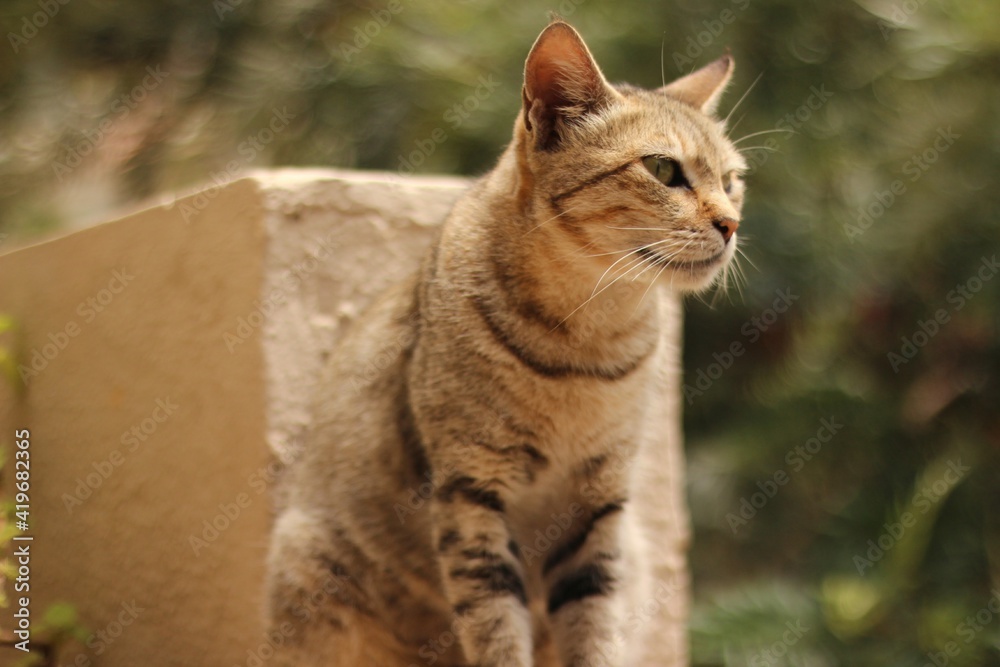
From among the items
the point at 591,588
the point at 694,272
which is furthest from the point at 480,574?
the point at 694,272

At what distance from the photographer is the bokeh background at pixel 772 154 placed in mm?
2840

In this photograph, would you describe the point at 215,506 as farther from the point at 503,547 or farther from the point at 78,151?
the point at 78,151

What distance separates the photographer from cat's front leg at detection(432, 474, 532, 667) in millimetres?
1451

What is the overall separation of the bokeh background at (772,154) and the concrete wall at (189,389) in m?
0.88

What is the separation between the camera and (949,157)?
2.90m

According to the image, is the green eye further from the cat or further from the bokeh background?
the bokeh background

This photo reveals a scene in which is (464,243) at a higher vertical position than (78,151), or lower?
higher

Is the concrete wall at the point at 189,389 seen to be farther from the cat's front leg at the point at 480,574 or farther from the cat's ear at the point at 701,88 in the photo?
the cat's ear at the point at 701,88

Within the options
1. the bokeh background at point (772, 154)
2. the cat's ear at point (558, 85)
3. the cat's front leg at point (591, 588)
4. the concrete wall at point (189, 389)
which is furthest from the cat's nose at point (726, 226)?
the bokeh background at point (772, 154)

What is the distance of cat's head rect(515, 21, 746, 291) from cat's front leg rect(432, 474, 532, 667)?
1.36ft

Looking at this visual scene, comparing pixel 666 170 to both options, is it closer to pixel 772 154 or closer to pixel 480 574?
pixel 480 574

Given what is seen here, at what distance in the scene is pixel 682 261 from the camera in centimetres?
143

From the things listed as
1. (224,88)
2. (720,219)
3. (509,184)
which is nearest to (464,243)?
(509,184)

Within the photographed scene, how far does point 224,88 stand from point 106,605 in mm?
1717
